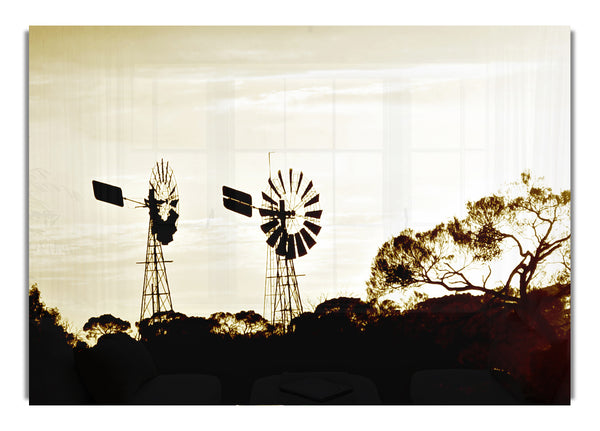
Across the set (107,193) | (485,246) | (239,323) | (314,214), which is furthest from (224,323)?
(485,246)

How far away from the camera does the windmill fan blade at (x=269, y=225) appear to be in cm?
295

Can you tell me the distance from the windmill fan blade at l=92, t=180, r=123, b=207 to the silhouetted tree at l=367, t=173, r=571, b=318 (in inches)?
54.7

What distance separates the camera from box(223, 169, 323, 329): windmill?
293cm

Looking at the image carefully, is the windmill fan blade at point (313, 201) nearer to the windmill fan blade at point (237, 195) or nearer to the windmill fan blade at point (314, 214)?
the windmill fan blade at point (314, 214)

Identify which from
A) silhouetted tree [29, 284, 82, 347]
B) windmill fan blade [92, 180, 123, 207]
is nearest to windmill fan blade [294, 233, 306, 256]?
windmill fan blade [92, 180, 123, 207]

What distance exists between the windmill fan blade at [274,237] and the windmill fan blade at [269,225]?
1.2 inches

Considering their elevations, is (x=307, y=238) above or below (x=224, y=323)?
above

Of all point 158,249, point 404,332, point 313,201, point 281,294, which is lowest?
point 404,332

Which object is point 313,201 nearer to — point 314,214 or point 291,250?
point 314,214

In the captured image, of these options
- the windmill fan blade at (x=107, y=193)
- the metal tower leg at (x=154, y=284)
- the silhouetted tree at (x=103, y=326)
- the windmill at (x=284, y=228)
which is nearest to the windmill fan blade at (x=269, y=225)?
the windmill at (x=284, y=228)

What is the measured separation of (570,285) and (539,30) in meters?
1.36

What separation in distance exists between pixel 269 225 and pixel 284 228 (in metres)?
0.08

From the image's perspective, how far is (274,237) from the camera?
9.68 feet
